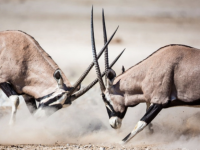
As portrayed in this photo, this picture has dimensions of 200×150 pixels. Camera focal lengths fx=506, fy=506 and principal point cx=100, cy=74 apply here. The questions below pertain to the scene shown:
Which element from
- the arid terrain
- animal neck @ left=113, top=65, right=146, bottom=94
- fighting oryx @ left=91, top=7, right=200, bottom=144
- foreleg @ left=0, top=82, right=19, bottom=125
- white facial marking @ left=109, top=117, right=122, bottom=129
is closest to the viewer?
fighting oryx @ left=91, top=7, right=200, bottom=144

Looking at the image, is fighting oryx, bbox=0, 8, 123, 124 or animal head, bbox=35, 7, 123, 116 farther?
fighting oryx, bbox=0, 8, 123, 124

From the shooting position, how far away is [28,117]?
9.22 m

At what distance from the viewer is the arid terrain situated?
336 inches

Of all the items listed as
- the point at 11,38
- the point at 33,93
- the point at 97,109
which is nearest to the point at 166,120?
the point at 97,109

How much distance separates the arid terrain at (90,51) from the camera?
336 inches

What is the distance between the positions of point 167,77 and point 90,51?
41.6ft

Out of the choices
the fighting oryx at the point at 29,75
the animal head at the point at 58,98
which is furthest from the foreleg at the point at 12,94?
the animal head at the point at 58,98

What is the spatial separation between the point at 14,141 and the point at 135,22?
2350 cm

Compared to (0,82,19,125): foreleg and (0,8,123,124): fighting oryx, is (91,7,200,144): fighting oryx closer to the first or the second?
(0,8,123,124): fighting oryx

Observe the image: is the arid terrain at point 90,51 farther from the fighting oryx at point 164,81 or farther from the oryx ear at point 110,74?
the oryx ear at point 110,74

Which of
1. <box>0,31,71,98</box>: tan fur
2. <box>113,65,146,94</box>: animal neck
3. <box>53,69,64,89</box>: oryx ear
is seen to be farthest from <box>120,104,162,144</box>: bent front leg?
<box>0,31,71,98</box>: tan fur

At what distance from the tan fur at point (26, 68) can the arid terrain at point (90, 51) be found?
0.62 metres

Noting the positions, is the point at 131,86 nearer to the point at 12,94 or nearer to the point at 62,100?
the point at 62,100

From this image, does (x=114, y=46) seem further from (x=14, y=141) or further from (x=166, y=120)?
(x=14, y=141)
